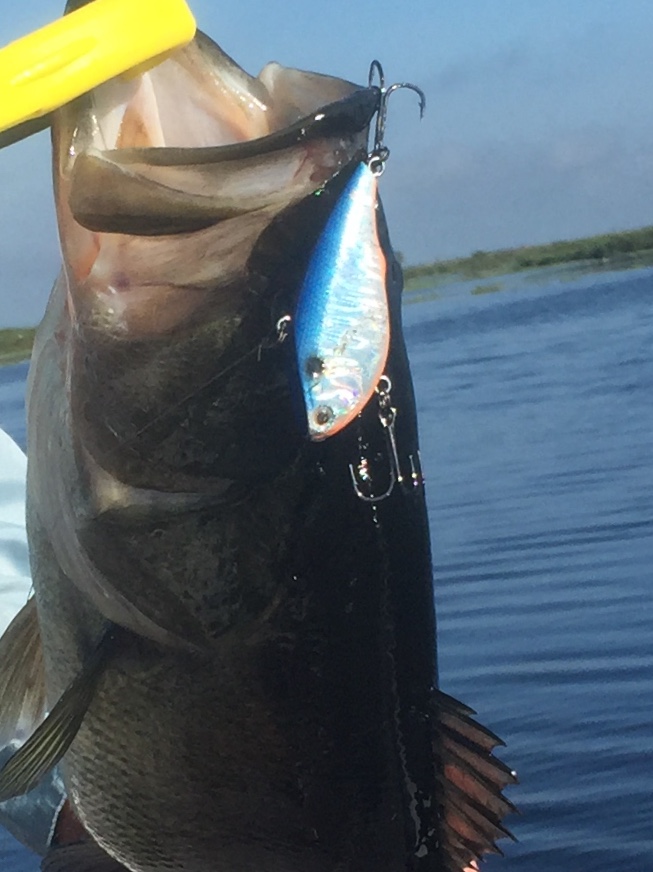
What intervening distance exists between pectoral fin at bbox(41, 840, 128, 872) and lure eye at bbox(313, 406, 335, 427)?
0.89m

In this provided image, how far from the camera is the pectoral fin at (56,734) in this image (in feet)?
5.80

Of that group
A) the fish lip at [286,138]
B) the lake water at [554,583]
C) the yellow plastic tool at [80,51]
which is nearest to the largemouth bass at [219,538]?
the fish lip at [286,138]

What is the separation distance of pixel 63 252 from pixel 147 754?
74 centimetres

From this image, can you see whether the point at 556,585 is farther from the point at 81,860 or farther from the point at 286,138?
the point at 286,138

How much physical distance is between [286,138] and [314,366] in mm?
266

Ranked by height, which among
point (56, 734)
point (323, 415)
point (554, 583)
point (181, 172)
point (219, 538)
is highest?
point (181, 172)

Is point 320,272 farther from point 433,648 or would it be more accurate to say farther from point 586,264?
point 586,264

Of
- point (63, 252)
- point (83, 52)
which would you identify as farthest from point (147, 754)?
point (83, 52)

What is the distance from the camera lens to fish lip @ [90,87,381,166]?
1.43m

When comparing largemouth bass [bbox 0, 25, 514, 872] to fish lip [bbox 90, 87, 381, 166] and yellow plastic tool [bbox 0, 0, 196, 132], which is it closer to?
fish lip [bbox 90, 87, 381, 166]

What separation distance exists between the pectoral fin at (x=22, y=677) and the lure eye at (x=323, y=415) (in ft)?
2.12

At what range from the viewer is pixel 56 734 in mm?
1771

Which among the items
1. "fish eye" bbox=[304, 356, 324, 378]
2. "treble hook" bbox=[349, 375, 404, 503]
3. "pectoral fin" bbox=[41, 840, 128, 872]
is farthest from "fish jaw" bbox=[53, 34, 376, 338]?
"pectoral fin" bbox=[41, 840, 128, 872]

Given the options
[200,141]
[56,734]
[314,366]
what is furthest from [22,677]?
[200,141]
